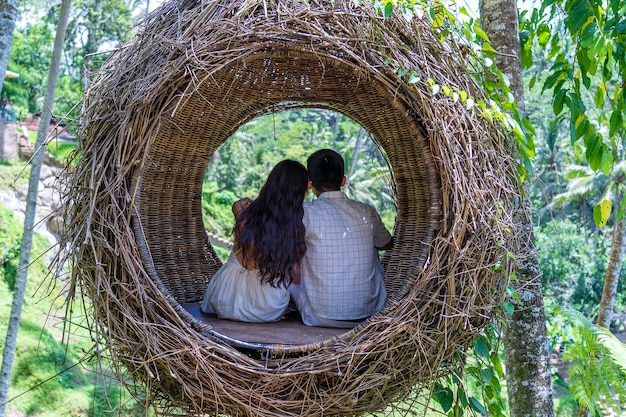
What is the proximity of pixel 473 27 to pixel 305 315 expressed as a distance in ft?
4.98

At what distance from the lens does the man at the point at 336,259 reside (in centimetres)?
308

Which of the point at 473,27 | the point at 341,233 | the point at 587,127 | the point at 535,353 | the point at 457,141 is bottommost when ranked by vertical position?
the point at 535,353

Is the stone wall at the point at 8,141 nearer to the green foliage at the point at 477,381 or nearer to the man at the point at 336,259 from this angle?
the man at the point at 336,259

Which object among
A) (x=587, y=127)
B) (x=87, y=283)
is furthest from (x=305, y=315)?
(x=587, y=127)

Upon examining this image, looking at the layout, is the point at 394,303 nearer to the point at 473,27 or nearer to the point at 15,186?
the point at 473,27

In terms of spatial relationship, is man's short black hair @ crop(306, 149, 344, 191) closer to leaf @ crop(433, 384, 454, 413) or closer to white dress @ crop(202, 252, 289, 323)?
white dress @ crop(202, 252, 289, 323)

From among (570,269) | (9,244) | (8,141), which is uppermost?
(8,141)

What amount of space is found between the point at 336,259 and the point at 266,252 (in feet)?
1.10

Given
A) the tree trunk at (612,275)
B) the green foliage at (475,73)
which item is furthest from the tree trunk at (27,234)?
the tree trunk at (612,275)

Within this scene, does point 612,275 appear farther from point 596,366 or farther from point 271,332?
point 271,332

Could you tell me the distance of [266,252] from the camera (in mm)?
3004

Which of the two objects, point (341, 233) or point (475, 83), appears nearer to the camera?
point (475, 83)

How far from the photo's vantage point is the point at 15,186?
14070mm

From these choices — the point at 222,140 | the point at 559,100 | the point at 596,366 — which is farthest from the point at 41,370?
the point at 559,100
